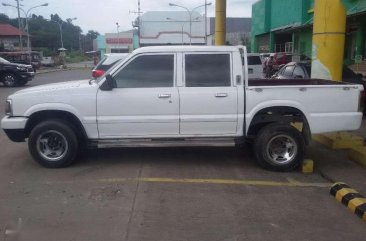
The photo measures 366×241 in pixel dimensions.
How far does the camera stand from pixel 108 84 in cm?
694

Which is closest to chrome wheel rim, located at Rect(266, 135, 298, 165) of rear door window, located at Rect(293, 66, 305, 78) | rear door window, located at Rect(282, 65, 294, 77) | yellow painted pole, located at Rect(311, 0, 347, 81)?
yellow painted pole, located at Rect(311, 0, 347, 81)

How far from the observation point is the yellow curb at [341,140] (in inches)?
320

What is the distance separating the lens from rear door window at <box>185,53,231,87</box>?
278 inches

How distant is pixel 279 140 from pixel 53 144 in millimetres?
3629

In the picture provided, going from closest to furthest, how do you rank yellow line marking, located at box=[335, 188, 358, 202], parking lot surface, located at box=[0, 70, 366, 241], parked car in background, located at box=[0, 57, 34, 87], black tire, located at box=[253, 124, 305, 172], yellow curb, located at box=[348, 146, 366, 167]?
parking lot surface, located at box=[0, 70, 366, 241] < yellow line marking, located at box=[335, 188, 358, 202] < black tire, located at box=[253, 124, 305, 172] < yellow curb, located at box=[348, 146, 366, 167] < parked car in background, located at box=[0, 57, 34, 87]

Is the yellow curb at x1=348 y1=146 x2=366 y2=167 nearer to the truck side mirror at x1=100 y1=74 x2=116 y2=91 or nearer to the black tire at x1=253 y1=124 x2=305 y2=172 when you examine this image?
the black tire at x1=253 y1=124 x2=305 y2=172

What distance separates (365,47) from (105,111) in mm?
24669

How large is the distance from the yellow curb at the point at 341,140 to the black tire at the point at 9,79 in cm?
2041

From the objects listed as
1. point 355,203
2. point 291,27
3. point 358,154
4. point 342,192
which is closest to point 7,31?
point 291,27

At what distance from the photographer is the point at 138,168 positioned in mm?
7199

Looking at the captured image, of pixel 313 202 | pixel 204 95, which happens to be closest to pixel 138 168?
pixel 204 95

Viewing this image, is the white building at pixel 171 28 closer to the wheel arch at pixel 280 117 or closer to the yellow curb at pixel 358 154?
the yellow curb at pixel 358 154

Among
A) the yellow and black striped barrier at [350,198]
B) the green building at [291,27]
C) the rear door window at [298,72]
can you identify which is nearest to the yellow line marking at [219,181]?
the yellow and black striped barrier at [350,198]

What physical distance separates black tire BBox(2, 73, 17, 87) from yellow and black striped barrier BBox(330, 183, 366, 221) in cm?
2231
